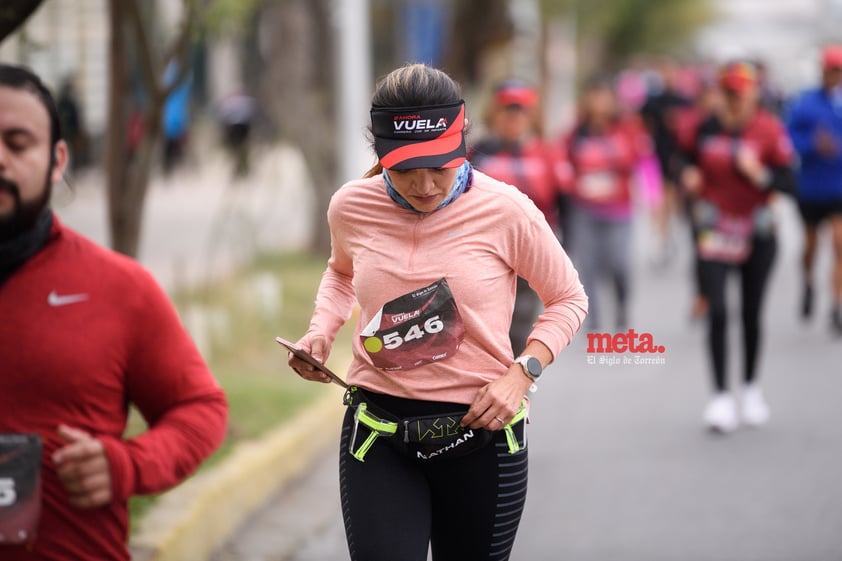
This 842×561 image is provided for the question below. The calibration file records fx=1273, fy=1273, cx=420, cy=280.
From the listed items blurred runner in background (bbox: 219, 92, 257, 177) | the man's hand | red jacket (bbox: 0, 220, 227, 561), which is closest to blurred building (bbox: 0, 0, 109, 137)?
blurred runner in background (bbox: 219, 92, 257, 177)

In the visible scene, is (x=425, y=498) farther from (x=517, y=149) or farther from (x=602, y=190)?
(x=602, y=190)

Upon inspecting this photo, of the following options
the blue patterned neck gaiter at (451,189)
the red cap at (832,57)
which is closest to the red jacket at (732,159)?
the red cap at (832,57)

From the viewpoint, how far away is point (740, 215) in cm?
714

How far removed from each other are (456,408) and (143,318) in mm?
852

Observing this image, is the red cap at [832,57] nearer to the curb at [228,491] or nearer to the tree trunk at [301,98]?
the curb at [228,491]

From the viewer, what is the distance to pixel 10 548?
2557 millimetres

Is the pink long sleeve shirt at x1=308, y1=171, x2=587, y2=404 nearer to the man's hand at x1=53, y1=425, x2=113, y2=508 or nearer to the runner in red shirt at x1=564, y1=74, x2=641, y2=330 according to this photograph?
the man's hand at x1=53, y1=425, x2=113, y2=508

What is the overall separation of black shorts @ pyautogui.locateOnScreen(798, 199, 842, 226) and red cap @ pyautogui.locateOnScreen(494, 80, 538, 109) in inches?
147

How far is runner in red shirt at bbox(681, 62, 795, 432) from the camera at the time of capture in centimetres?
708

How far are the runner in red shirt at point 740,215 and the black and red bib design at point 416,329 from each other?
14.2ft

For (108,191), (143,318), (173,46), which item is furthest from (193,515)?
(143,318)

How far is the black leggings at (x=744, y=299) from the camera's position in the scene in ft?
23.3

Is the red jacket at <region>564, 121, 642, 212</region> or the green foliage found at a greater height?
the green foliage

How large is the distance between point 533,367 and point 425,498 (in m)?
0.44
